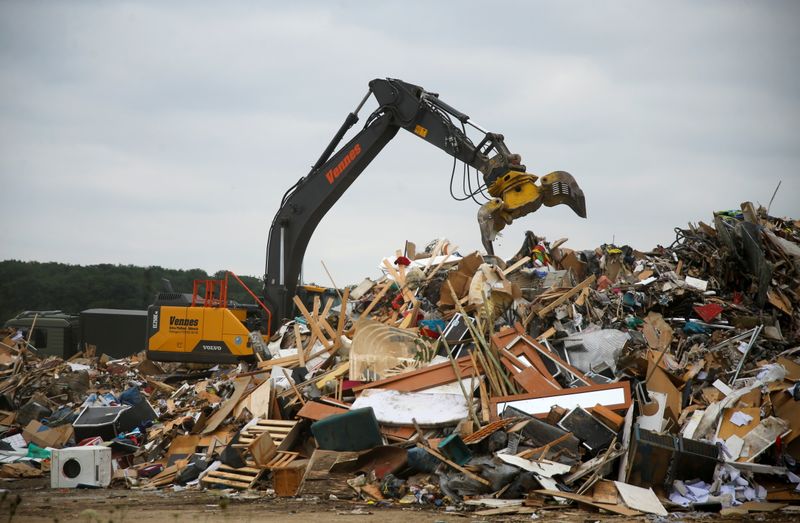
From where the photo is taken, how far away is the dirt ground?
7098mm

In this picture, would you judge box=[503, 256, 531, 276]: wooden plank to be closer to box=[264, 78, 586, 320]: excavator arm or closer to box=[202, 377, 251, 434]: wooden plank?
box=[264, 78, 586, 320]: excavator arm

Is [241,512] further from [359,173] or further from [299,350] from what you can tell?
[359,173]

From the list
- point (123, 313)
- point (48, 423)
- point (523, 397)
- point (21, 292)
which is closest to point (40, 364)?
point (123, 313)

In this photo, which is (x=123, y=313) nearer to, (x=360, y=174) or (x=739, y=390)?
(x=360, y=174)

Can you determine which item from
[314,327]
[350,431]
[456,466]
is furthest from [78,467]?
[456,466]

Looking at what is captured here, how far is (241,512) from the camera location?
295 inches

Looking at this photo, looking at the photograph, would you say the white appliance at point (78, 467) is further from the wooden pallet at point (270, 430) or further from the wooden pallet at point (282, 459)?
the wooden pallet at point (282, 459)

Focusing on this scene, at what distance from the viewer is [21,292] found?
1335 inches

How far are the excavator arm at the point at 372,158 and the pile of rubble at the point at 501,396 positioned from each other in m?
1.18

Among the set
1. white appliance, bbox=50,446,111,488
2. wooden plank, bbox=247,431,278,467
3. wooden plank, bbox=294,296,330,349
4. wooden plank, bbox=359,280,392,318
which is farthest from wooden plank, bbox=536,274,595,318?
white appliance, bbox=50,446,111,488

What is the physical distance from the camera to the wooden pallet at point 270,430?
991cm

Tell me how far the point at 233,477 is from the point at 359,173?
606 cm

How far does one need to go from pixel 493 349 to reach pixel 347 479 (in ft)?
8.32

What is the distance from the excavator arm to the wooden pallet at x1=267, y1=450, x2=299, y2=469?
3867 mm
